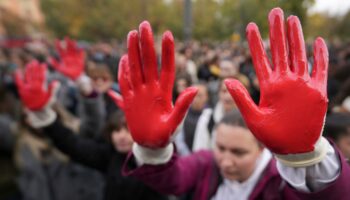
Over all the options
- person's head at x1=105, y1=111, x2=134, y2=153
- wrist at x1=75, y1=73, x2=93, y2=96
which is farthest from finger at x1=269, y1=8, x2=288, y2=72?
wrist at x1=75, y1=73, x2=93, y2=96

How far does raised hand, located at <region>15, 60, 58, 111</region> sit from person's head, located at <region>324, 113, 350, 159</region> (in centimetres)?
167

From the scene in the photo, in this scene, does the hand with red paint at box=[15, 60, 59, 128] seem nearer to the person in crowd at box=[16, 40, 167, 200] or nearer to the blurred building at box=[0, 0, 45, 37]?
the person in crowd at box=[16, 40, 167, 200]

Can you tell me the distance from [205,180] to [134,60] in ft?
2.35

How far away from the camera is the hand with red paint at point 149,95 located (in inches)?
52.7

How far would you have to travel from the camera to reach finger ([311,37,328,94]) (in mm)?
1168

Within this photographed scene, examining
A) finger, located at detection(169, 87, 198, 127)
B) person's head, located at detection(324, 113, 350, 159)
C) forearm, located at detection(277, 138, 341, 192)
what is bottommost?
person's head, located at detection(324, 113, 350, 159)

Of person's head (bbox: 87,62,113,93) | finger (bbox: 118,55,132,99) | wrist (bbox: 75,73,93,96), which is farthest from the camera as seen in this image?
person's head (bbox: 87,62,113,93)

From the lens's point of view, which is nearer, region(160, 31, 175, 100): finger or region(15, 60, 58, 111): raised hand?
region(160, 31, 175, 100): finger

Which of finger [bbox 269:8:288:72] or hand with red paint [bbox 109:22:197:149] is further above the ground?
finger [bbox 269:8:288:72]

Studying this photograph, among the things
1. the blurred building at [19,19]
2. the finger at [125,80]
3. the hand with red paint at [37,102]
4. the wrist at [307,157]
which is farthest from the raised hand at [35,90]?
the blurred building at [19,19]

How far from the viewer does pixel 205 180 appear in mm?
1799

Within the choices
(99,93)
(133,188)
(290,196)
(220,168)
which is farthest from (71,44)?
(290,196)

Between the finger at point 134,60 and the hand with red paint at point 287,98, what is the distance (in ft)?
1.10

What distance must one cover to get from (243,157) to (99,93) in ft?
6.75
